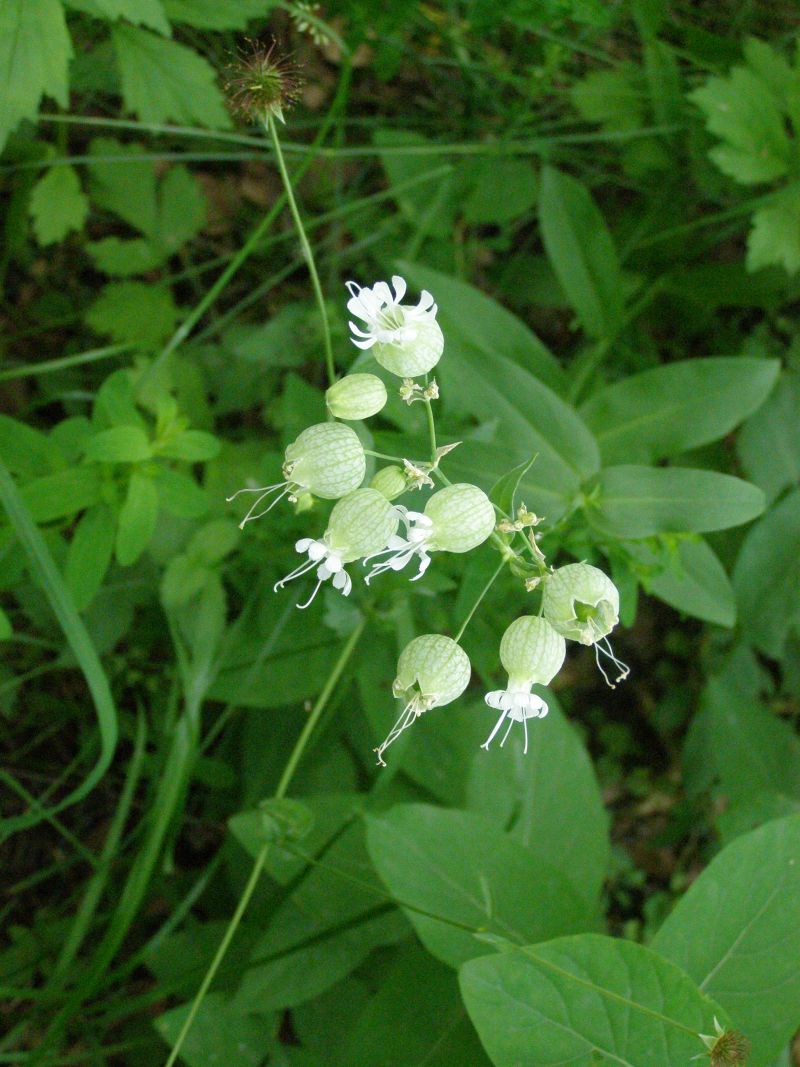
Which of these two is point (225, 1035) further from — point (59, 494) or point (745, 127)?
point (745, 127)

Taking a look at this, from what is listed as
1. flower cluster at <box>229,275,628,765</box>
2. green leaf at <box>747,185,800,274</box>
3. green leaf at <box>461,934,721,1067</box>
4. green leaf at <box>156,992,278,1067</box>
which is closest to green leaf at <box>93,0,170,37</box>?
flower cluster at <box>229,275,628,765</box>

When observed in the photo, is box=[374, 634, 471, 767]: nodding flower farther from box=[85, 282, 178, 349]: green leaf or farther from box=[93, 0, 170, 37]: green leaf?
box=[85, 282, 178, 349]: green leaf

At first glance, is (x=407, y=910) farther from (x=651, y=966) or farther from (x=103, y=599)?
(x=103, y=599)

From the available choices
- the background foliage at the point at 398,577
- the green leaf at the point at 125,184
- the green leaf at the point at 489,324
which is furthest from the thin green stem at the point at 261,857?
the green leaf at the point at 125,184

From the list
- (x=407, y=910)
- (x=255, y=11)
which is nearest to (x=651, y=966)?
(x=407, y=910)

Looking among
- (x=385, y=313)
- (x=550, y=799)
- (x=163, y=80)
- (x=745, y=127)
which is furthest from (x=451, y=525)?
(x=745, y=127)

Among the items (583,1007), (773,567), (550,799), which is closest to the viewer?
(583,1007)

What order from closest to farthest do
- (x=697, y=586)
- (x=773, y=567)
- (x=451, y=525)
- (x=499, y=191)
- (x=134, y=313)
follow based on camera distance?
1. (x=451, y=525)
2. (x=697, y=586)
3. (x=773, y=567)
4. (x=134, y=313)
5. (x=499, y=191)

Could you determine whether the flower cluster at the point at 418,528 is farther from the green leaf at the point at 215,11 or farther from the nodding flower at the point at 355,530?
the green leaf at the point at 215,11
